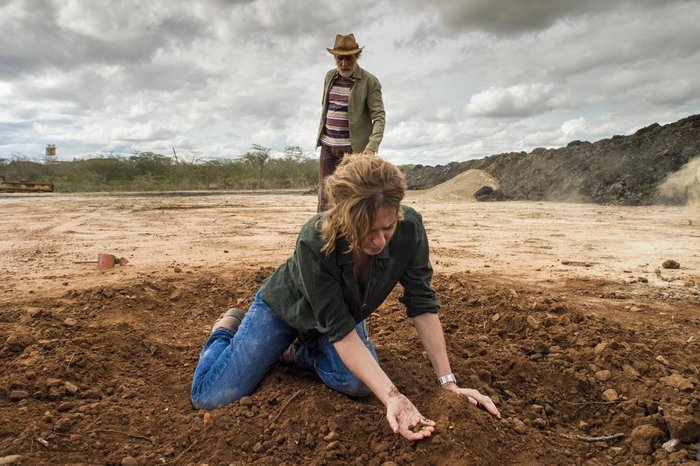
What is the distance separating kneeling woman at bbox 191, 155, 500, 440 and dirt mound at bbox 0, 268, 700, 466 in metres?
0.11

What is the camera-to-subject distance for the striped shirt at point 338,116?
4613 millimetres

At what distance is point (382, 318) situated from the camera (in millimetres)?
3500

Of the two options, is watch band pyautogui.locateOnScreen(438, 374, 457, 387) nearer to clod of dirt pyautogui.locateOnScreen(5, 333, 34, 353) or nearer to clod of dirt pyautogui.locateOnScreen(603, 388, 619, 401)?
clod of dirt pyautogui.locateOnScreen(603, 388, 619, 401)

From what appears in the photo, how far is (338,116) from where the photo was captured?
4699 mm

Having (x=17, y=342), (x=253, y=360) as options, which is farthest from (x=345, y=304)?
(x=17, y=342)

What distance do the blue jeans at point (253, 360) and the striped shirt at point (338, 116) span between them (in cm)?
249

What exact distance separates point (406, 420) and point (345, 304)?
1.62 ft

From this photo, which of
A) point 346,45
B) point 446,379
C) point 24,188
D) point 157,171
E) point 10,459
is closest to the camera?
point 10,459

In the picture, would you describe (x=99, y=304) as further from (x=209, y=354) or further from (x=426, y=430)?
(x=426, y=430)

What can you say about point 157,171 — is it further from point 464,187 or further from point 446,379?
point 446,379

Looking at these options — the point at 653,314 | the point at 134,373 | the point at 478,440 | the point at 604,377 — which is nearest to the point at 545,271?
the point at 653,314

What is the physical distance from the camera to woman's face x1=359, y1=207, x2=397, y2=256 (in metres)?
1.86

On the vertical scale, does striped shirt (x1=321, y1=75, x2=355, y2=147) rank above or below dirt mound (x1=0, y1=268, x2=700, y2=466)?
above

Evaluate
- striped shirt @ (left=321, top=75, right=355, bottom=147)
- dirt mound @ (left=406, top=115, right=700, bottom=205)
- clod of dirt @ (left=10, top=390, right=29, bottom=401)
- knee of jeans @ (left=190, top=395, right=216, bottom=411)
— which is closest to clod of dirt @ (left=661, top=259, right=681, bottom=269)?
striped shirt @ (left=321, top=75, right=355, bottom=147)
